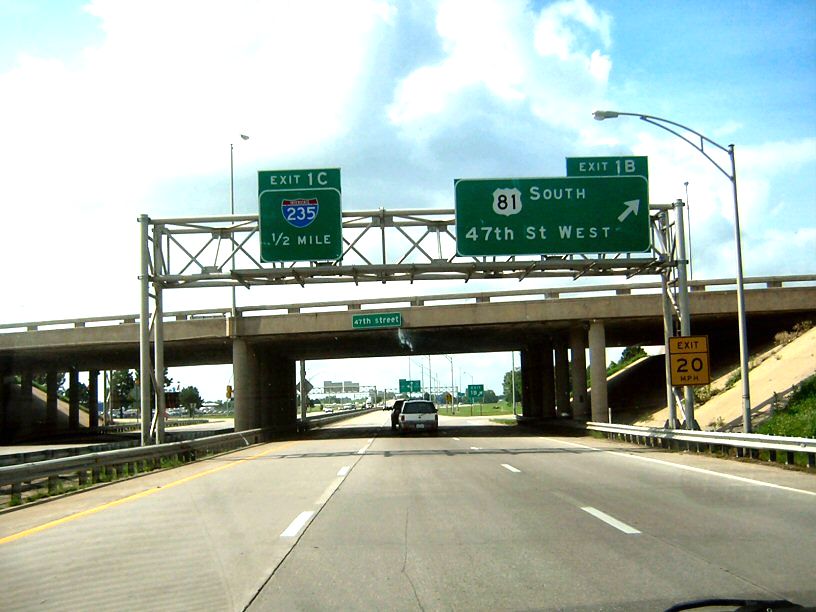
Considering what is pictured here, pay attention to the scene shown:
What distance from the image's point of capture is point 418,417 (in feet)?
136

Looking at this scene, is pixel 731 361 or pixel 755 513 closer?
pixel 755 513

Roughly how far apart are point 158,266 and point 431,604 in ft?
71.2

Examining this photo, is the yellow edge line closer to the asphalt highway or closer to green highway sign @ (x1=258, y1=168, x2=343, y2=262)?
the asphalt highway

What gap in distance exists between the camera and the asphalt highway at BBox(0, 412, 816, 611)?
7223 mm

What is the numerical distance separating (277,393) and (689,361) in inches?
1327

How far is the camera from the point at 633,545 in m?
9.21

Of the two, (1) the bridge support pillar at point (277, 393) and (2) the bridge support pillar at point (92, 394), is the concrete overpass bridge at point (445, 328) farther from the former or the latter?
(2) the bridge support pillar at point (92, 394)

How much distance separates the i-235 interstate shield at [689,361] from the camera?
24859 millimetres

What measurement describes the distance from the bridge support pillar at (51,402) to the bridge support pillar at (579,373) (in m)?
36.1

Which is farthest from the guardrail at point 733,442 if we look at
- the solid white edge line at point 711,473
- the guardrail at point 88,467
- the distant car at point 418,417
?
the guardrail at point 88,467

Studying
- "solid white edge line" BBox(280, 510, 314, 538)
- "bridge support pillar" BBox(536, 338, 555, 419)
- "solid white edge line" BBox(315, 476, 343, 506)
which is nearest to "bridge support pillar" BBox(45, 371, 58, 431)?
"bridge support pillar" BBox(536, 338, 555, 419)

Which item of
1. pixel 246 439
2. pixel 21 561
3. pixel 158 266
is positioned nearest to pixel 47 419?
pixel 246 439

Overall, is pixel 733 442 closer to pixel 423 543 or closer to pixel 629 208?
pixel 629 208

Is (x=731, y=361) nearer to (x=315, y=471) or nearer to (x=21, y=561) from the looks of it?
(x=315, y=471)
